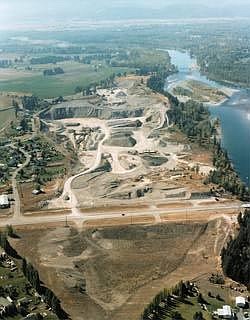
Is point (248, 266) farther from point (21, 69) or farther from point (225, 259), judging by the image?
point (21, 69)

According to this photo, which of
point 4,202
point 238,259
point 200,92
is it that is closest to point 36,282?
point 238,259

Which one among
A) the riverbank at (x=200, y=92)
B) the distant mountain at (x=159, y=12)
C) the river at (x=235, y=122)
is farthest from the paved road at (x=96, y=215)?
the distant mountain at (x=159, y=12)

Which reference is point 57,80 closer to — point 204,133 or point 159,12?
point 204,133

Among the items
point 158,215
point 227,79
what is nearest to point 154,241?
point 158,215

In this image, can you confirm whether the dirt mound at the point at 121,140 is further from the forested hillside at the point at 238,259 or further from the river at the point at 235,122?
the forested hillside at the point at 238,259

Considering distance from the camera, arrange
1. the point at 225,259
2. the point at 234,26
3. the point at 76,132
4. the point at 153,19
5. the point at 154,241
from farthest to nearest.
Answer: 1. the point at 153,19
2. the point at 234,26
3. the point at 76,132
4. the point at 154,241
5. the point at 225,259

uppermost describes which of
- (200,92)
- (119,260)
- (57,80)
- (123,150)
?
(57,80)
